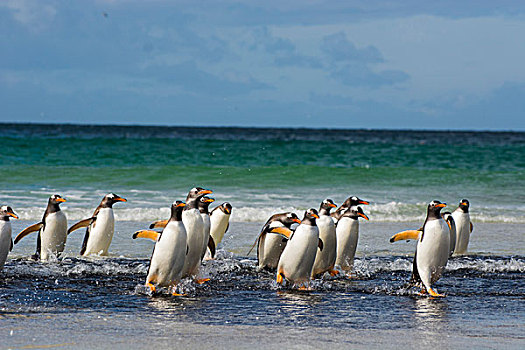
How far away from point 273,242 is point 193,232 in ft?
3.93

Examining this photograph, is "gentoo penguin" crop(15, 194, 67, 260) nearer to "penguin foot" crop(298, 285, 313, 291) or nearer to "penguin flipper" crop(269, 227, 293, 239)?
"penguin flipper" crop(269, 227, 293, 239)

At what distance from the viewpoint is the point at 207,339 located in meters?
4.73

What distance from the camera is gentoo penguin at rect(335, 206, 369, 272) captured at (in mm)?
7973

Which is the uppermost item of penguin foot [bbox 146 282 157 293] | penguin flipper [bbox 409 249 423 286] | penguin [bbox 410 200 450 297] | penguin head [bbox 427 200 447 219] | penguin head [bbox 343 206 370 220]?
penguin head [bbox 427 200 447 219]

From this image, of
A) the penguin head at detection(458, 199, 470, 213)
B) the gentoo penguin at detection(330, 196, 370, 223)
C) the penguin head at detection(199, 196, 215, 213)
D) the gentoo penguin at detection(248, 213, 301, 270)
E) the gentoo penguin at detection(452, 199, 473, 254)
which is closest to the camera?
the penguin head at detection(199, 196, 215, 213)

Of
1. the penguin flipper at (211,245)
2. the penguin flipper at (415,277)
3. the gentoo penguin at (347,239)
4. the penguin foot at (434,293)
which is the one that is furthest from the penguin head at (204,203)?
the penguin foot at (434,293)

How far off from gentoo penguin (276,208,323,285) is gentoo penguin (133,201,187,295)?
3.43 ft

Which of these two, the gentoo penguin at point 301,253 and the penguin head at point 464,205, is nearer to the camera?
the gentoo penguin at point 301,253

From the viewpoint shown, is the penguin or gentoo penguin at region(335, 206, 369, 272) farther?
gentoo penguin at region(335, 206, 369, 272)

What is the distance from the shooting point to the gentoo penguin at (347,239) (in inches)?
314

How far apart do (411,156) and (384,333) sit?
28.5 meters

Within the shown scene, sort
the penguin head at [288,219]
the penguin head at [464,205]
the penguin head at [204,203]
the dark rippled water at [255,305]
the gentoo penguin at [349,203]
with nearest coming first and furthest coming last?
the dark rippled water at [255,305] → the penguin head at [204,203] → the penguin head at [288,219] → the gentoo penguin at [349,203] → the penguin head at [464,205]

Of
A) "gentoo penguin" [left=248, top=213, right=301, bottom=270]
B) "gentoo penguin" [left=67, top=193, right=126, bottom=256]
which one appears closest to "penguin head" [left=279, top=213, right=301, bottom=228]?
"gentoo penguin" [left=248, top=213, right=301, bottom=270]

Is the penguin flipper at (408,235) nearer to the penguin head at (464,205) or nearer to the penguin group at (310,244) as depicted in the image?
the penguin group at (310,244)
